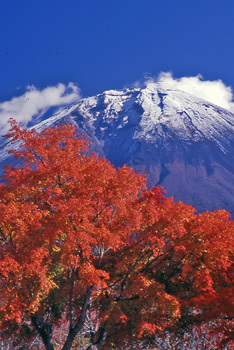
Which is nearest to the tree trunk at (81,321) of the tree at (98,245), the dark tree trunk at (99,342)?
the tree at (98,245)

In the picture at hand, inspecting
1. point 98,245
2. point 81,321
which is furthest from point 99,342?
point 98,245

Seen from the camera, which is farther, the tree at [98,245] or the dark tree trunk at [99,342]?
the dark tree trunk at [99,342]

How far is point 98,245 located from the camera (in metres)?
13.7

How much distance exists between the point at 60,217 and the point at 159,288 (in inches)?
236

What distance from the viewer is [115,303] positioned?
14320 millimetres

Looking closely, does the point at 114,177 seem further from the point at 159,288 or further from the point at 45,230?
the point at 159,288

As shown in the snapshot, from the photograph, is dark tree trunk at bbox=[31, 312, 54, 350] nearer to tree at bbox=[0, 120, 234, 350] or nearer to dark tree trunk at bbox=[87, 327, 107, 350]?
tree at bbox=[0, 120, 234, 350]

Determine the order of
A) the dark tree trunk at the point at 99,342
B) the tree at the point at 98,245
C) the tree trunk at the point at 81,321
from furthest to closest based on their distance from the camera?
1. the dark tree trunk at the point at 99,342
2. the tree trunk at the point at 81,321
3. the tree at the point at 98,245

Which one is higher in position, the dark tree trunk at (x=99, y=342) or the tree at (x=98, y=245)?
the tree at (x=98, y=245)

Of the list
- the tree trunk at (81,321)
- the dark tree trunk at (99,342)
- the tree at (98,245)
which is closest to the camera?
the tree at (98,245)

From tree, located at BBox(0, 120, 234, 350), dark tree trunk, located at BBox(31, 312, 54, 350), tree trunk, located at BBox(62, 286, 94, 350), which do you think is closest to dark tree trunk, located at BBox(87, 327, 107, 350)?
tree, located at BBox(0, 120, 234, 350)

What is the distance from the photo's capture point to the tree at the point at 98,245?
12.4 m

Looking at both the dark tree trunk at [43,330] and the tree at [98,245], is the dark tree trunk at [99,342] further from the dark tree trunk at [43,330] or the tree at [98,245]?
the dark tree trunk at [43,330]

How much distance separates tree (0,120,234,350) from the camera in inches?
488
